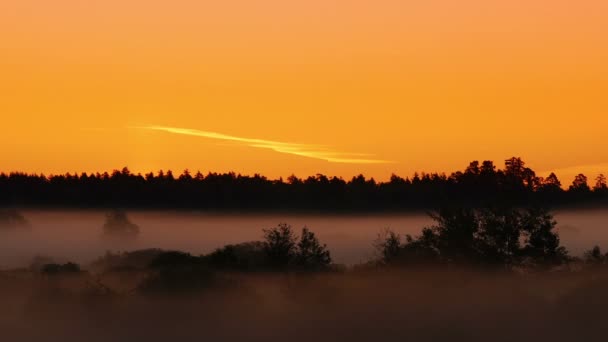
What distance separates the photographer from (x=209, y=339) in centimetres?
14875

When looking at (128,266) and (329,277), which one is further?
(128,266)

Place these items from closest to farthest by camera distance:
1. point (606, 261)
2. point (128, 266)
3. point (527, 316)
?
point (527, 316) < point (606, 261) < point (128, 266)

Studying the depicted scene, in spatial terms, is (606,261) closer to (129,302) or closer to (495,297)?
(495,297)

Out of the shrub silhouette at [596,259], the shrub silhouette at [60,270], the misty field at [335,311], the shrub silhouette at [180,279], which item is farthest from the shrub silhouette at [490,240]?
the shrub silhouette at [60,270]

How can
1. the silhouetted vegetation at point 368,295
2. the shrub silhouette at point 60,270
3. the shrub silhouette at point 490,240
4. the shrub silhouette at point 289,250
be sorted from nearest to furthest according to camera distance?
the shrub silhouette at point 490,240, the silhouetted vegetation at point 368,295, the shrub silhouette at point 289,250, the shrub silhouette at point 60,270

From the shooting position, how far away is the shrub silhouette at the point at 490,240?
129500 millimetres

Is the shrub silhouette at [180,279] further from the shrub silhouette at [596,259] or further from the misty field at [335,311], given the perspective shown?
the shrub silhouette at [596,259]

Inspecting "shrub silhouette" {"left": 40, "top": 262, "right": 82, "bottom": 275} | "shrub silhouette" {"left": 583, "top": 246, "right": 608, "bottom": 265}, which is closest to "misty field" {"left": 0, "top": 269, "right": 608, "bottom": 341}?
"shrub silhouette" {"left": 583, "top": 246, "right": 608, "bottom": 265}

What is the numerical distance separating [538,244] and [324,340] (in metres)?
29.2

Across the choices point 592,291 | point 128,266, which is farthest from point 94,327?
point 592,291

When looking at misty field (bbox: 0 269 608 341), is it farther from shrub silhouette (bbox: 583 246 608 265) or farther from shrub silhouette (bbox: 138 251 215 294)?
shrub silhouette (bbox: 583 246 608 265)

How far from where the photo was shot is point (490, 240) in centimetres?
13138

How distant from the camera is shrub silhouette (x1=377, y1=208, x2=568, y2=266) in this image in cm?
12950

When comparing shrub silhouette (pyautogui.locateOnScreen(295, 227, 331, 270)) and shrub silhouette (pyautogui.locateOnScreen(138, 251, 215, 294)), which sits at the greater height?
shrub silhouette (pyautogui.locateOnScreen(295, 227, 331, 270))
